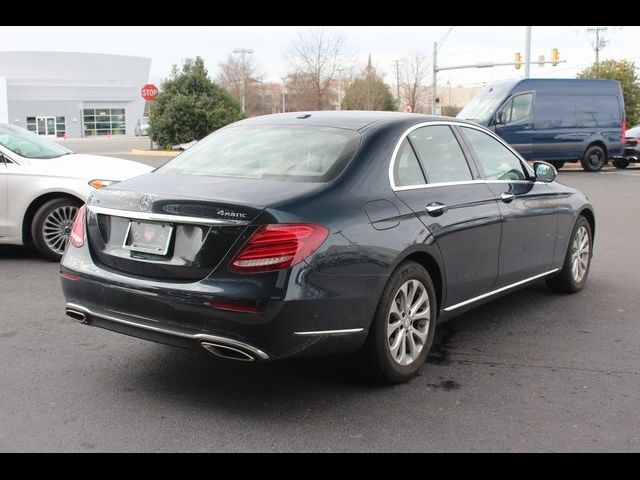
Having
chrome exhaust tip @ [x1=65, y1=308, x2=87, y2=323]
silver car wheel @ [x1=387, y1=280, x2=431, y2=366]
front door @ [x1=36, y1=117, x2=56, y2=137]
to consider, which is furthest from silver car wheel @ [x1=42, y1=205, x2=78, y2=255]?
front door @ [x1=36, y1=117, x2=56, y2=137]

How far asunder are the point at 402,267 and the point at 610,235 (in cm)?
676

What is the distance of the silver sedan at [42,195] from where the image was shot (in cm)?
792

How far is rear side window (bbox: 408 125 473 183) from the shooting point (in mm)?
4828

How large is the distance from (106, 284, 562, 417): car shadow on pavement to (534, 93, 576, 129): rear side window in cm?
1621

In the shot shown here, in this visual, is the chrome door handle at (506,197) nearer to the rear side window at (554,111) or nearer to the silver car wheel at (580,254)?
the silver car wheel at (580,254)

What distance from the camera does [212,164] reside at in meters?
4.71

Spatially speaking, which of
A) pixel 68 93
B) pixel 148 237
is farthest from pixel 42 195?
pixel 68 93

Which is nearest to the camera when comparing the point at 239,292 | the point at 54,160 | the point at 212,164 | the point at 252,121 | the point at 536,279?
the point at 239,292

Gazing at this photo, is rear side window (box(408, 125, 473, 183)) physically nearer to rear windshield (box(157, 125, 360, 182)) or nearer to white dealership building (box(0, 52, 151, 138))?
rear windshield (box(157, 125, 360, 182))

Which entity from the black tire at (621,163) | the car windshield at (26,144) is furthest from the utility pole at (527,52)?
the car windshield at (26,144)

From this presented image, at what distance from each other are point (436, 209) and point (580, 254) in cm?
268

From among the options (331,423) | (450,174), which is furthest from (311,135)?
(331,423)

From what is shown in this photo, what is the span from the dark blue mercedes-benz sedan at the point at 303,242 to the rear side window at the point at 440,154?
11 millimetres
